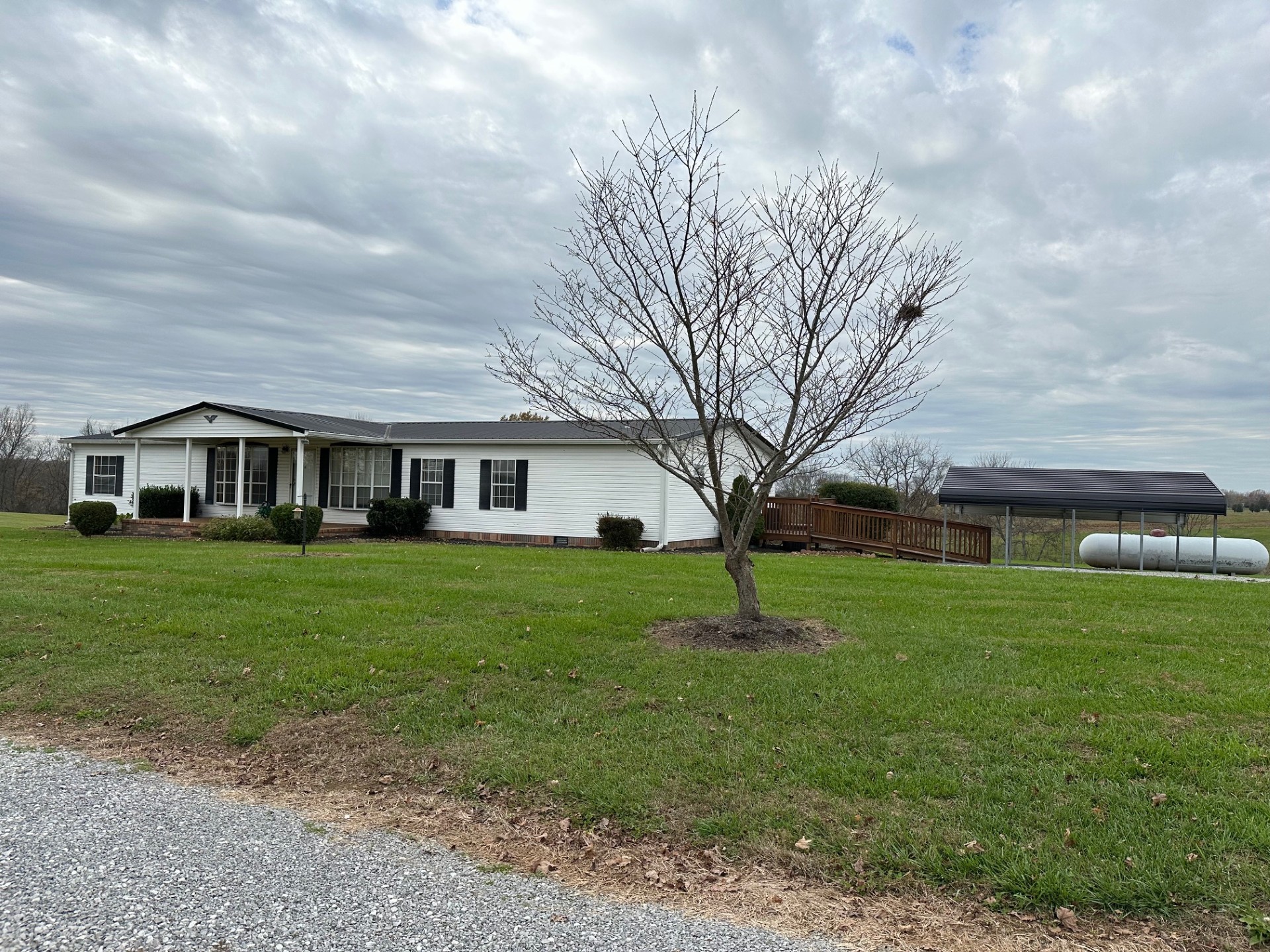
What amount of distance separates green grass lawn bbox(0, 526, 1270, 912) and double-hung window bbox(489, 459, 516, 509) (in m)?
9.14

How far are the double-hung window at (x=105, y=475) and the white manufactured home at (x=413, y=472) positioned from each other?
38 mm

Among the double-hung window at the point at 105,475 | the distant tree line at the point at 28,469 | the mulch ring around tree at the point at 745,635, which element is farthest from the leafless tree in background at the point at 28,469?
the mulch ring around tree at the point at 745,635

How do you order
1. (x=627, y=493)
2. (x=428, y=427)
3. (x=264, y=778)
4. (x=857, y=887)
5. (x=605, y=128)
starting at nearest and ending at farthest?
(x=857, y=887), (x=264, y=778), (x=605, y=128), (x=627, y=493), (x=428, y=427)

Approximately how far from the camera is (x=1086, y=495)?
52.5 ft

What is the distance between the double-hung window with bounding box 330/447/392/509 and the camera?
2069 cm

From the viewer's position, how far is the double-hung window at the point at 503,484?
19250mm

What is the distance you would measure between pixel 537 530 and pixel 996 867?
16.1 m

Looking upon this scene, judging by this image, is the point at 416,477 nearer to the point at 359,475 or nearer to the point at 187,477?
the point at 359,475

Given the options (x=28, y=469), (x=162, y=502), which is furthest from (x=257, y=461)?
(x=28, y=469)

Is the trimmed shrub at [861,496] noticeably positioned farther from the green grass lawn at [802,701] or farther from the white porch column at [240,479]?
the white porch column at [240,479]

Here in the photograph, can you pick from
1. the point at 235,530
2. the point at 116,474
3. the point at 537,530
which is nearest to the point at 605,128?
the point at 537,530

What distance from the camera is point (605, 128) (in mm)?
7363

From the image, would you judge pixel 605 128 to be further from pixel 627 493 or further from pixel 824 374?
pixel 627 493

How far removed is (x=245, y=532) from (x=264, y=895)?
54.9 ft
